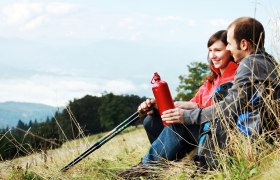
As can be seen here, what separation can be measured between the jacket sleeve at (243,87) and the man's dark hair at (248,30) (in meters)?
0.20

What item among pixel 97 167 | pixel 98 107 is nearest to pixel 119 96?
pixel 98 107

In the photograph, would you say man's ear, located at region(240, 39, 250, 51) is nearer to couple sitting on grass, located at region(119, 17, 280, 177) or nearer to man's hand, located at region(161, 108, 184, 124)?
couple sitting on grass, located at region(119, 17, 280, 177)

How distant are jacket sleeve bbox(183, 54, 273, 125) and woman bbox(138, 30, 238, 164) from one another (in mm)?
420

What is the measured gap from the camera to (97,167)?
6.66 meters

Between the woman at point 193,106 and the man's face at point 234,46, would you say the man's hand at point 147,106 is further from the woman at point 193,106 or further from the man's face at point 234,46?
the man's face at point 234,46

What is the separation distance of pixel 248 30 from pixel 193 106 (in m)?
1.34

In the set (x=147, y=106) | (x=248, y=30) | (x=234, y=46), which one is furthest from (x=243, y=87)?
(x=147, y=106)

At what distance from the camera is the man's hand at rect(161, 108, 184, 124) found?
5.04 m

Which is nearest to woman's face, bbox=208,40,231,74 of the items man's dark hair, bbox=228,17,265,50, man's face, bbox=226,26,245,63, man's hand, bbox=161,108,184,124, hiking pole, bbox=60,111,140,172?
man's face, bbox=226,26,245,63

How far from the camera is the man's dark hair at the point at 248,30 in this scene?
484cm

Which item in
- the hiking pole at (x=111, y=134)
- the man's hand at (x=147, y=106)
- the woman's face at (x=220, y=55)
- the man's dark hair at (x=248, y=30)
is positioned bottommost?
the hiking pole at (x=111, y=134)

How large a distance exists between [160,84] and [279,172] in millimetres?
1468

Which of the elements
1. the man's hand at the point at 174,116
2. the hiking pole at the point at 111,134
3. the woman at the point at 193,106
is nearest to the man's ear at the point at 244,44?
the woman at the point at 193,106

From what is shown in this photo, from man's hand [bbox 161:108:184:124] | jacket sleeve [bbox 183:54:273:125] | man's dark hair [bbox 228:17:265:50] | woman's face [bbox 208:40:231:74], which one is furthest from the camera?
woman's face [bbox 208:40:231:74]
